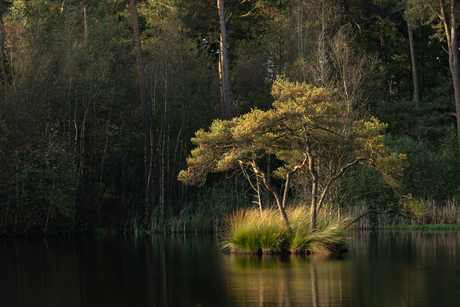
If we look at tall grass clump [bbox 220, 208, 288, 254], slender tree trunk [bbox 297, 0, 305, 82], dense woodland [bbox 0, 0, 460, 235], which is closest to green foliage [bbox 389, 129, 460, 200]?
dense woodland [bbox 0, 0, 460, 235]

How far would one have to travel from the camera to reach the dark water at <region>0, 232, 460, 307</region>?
8.76m

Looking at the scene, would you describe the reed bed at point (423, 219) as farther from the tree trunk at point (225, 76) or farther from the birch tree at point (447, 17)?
the birch tree at point (447, 17)

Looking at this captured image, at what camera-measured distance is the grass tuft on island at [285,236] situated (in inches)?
629

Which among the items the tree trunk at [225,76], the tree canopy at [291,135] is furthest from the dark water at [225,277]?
the tree trunk at [225,76]

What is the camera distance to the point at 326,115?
1581 centimetres

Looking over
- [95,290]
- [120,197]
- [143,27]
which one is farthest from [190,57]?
[95,290]

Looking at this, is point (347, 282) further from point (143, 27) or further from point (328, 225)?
point (143, 27)

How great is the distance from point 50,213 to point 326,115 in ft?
41.7

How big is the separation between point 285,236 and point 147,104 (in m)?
13.6

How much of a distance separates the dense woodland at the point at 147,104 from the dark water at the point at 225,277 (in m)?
4.88

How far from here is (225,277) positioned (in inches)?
444

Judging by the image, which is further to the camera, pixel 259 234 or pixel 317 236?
pixel 259 234

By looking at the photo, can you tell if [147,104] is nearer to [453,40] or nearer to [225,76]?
[225,76]

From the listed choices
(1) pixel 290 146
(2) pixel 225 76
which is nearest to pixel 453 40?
(2) pixel 225 76
